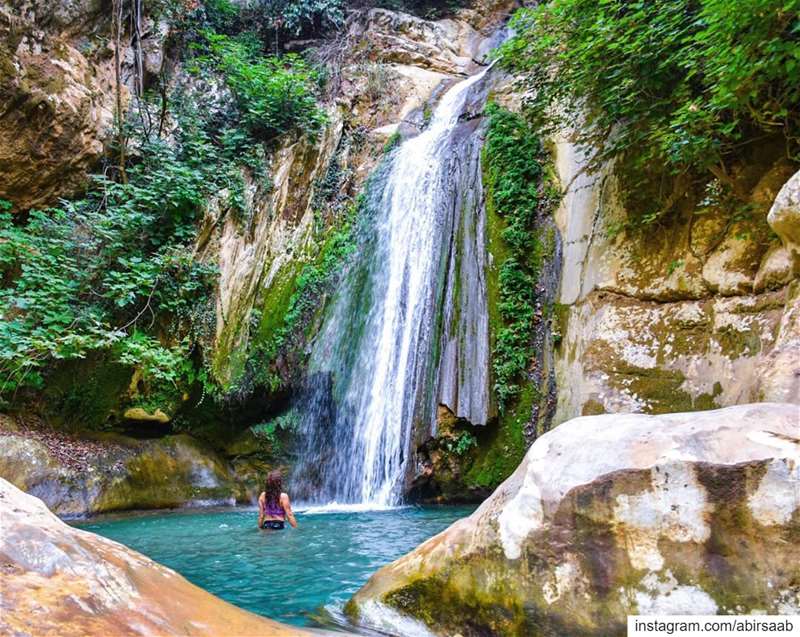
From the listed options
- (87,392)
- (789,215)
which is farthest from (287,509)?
(789,215)

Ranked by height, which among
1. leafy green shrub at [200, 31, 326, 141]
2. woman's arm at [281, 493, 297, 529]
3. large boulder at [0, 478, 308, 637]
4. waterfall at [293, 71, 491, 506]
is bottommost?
woman's arm at [281, 493, 297, 529]

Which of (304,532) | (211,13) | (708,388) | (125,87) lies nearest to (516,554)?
(304,532)

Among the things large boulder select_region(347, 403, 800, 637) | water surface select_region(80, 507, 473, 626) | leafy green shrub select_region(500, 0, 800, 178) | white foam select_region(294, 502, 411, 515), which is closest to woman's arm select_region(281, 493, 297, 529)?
water surface select_region(80, 507, 473, 626)

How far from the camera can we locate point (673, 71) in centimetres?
660

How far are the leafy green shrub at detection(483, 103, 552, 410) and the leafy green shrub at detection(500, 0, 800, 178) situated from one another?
4.35 ft

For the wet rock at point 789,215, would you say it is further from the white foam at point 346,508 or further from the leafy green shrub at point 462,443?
the white foam at point 346,508

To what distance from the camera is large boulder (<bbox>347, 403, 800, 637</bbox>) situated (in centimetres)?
216

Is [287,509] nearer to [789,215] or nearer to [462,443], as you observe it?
[462,443]

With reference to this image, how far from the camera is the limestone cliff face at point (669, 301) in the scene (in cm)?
606

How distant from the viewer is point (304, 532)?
6.35m

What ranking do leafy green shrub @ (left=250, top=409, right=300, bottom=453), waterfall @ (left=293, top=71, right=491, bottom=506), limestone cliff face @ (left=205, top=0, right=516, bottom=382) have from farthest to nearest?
1. limestone cliff face @ (left=205, top=0, right=516, bottom=382)
2. leafy green shrub @ (left=250, top=409, right=300, bottom=453)
3. waterfall @ (left=293, top=71, right=491, bottom=506)

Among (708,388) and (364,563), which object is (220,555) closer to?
(364,563)

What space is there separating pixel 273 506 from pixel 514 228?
5819mm

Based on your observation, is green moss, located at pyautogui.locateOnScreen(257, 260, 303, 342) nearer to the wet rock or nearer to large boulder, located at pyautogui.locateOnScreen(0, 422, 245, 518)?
large boulder, located at pyautogui.locateOnScreen(0, 422, 245, 518)
